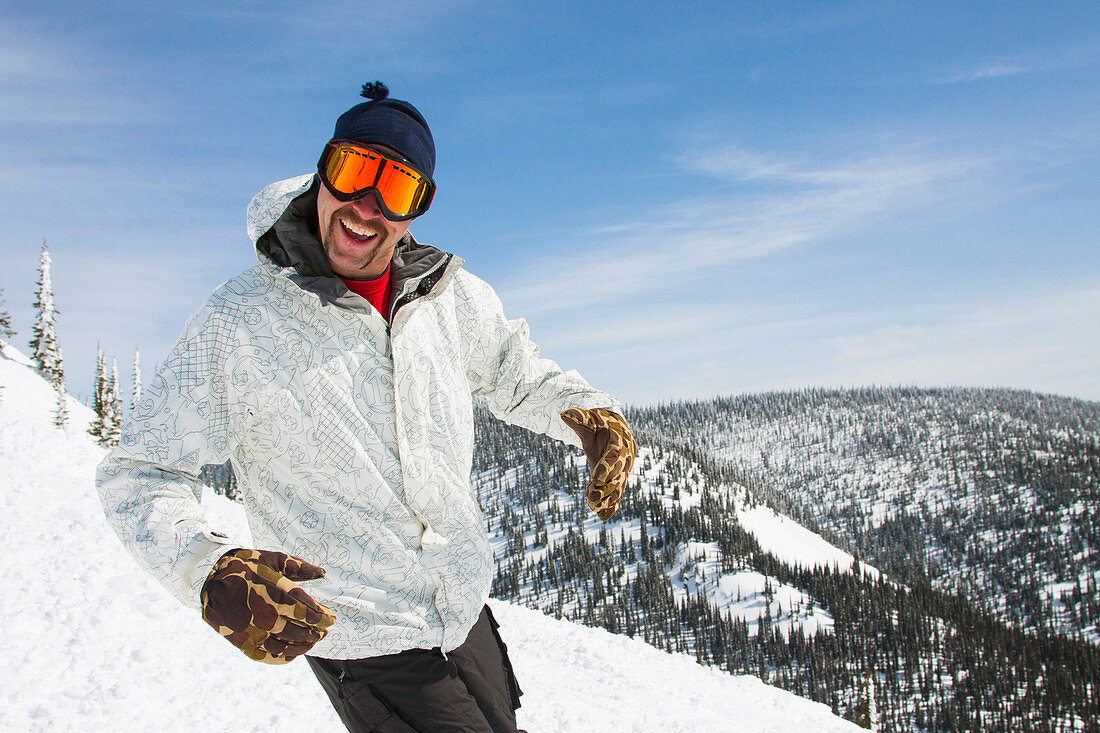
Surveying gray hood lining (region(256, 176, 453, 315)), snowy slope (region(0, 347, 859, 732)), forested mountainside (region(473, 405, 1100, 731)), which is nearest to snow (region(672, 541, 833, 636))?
forested mountainside (region(473, 405, 1100, 731))

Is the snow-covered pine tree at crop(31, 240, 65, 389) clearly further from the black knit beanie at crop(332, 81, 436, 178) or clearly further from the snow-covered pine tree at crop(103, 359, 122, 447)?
the black knit beanie at crop(332, 81, 436, 178)

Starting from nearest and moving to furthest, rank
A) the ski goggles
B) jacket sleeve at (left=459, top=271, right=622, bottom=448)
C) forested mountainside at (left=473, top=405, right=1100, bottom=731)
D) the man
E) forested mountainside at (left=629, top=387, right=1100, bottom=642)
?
the man
the ski goggles
jacket sleeve at (left=459, top=271, right=622, bottom=448)
forested mountainside at (left=473, top=405, right=1100, bottom=731)
forested mountainside at (left=629, top=387, right=1100, bottom=642)

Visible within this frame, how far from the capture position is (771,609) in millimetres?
101188

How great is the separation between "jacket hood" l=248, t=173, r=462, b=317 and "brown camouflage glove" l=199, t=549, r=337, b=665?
34.1 inches

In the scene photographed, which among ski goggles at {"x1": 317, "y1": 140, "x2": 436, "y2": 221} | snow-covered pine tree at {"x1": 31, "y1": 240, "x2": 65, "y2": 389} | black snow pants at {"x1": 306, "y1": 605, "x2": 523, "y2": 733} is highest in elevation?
snow-covered pine tree at {"x1": 31, "y1": 240, "x2": 65, "y2": 389}

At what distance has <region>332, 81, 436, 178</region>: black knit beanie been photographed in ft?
8.04

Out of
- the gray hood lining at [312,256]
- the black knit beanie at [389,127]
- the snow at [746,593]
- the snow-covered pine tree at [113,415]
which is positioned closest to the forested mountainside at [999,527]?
the snow at [746,593]

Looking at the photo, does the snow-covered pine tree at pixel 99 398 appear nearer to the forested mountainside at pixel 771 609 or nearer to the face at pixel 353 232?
the face at pixel 353 232

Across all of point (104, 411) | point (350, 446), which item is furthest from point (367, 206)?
point (104, 411)

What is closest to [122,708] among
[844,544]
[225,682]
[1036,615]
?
[225,682]

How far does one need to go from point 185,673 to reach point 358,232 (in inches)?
398

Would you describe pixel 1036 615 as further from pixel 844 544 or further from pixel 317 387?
pixel 317 387

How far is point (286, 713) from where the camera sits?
29.4 feet

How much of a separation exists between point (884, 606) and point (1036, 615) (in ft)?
Answer: 178
